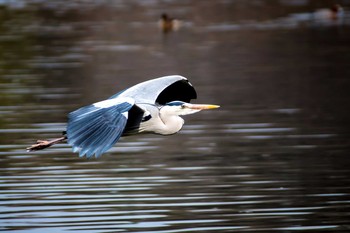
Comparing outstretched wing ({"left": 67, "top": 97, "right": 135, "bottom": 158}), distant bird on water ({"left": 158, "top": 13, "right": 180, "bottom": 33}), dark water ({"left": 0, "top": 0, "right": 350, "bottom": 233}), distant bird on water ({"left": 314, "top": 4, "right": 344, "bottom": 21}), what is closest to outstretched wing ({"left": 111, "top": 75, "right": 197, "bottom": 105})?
outstretched wing ({"left": 67, "top": 97, "right": 135, "bottom": 158})

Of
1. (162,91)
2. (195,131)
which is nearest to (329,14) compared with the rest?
(195,131)

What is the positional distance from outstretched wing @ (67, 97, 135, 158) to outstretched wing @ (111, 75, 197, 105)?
2.30 ft

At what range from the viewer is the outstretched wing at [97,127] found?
22.7ft

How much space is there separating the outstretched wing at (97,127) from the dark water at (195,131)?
95 cm

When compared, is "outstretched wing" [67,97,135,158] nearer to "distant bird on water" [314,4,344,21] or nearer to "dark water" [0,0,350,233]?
"dark water" [0,0,350,233]

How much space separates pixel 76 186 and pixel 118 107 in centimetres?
196

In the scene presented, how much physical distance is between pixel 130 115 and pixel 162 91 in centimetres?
76

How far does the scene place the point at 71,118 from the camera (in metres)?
7.43

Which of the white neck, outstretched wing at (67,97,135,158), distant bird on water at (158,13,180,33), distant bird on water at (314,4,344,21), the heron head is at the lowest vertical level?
distant bird on water at (314,4,344,21)

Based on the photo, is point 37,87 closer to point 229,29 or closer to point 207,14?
point 229,29

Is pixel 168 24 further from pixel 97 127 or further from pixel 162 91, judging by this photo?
pixel 97 127

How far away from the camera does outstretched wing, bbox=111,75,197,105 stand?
8367 mm

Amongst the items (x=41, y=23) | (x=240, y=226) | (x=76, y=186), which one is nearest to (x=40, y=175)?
(x=76, y=186)

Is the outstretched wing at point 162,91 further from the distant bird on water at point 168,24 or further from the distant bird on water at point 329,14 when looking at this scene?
the distant bird on water at point 329,14
